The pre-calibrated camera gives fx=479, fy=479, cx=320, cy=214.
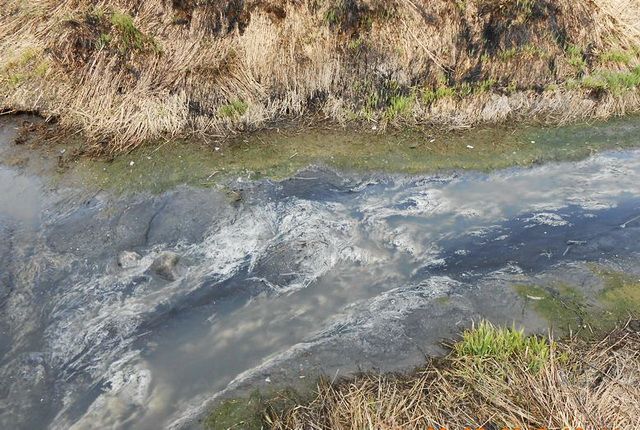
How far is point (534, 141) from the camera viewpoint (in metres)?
7.88

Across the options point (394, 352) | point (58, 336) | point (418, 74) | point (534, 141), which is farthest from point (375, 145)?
point (58, 336)

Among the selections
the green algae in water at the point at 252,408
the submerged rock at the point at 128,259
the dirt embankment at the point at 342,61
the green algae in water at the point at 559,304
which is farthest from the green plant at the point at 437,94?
the green algae in water at the point at 252,408

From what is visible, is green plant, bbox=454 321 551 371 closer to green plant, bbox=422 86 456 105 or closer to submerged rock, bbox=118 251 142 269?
submerged rock, bbox=118 251 142 269

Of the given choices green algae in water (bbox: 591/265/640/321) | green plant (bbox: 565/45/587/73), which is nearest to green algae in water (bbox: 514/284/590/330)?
green algae in water (bbox: 591/265/640/321)

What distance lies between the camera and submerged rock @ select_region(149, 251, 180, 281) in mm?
5504

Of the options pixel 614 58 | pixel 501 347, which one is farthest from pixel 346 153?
pixel 614 58

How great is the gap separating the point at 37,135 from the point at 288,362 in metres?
6.09

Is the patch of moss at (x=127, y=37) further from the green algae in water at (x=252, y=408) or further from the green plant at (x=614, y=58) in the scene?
the green plant at (x=614, y=58)

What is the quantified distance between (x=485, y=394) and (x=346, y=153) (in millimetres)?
4537

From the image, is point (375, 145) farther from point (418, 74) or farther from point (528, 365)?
point (528, 365)

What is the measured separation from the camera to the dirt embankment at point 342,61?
821 cm

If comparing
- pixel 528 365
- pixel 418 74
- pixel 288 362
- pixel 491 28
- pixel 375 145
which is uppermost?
pixel 491 28

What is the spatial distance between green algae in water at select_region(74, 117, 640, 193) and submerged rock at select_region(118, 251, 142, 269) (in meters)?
1.37

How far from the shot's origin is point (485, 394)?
3941 mm
